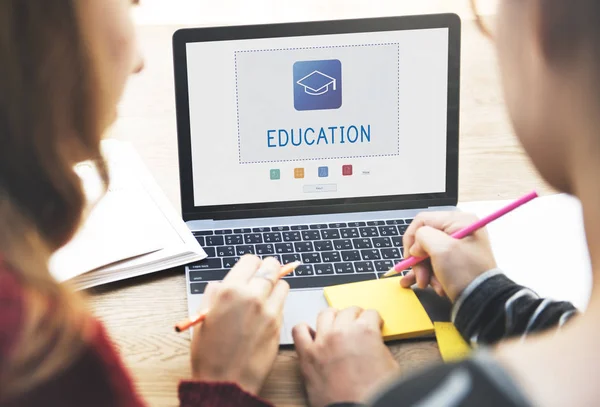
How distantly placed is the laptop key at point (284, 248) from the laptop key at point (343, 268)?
7 centimetres

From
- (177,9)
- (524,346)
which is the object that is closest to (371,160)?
(524,346)

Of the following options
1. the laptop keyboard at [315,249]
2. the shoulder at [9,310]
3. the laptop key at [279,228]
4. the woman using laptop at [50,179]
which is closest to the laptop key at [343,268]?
the laptop keyboard at [315,249]

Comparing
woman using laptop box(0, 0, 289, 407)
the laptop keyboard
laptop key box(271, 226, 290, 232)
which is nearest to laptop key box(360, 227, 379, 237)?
the laptop keyboard

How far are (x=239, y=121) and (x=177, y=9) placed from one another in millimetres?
1235

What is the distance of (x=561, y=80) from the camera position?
1.82 ft

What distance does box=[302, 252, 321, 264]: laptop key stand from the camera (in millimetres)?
1018

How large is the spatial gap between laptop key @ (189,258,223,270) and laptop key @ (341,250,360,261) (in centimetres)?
16

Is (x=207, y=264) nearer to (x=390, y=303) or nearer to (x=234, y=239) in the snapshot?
(x=234, y=239)

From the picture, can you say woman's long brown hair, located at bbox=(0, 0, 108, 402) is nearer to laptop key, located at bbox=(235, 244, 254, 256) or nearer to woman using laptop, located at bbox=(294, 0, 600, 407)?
woman using laptop, located at bbox=(294, 0, 600, 407)

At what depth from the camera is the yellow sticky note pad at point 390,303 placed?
0.88 m

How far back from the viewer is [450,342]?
0.87 meters

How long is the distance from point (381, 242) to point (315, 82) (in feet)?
0.76

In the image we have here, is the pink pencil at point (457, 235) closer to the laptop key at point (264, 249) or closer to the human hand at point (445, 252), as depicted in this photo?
the human hand at point (445, 252)

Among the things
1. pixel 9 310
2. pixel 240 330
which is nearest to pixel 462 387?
pixel 9 310
